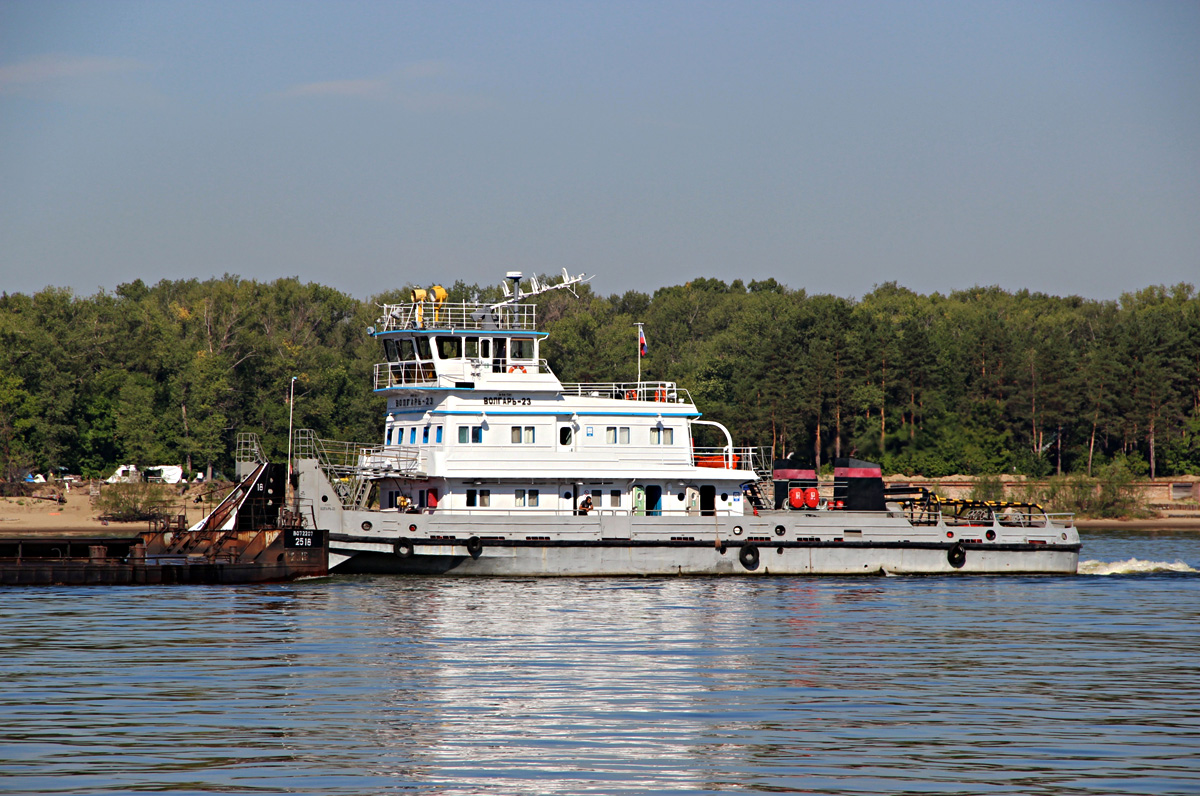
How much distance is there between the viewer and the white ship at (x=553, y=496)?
35.5 metres

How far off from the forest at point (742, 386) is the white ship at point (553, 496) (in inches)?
1375

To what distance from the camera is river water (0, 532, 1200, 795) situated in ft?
49.9

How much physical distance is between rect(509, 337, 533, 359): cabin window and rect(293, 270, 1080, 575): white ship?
0.09m

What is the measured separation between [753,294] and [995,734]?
11780 cm

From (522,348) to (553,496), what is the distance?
14.6ft

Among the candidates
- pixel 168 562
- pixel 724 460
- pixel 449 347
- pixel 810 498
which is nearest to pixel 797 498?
pixel 810 498

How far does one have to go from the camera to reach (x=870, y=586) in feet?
117

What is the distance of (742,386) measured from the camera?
289ft

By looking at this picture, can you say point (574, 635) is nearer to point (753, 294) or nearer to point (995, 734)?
point (995, 734)

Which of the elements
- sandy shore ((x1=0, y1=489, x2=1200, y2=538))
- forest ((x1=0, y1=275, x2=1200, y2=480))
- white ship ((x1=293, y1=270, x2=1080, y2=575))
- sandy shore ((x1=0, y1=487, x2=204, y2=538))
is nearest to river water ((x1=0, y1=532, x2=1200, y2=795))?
white ship ((x1=293, y1=270, x2=1080, y2=575))

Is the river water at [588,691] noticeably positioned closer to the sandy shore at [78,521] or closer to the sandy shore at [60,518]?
the sandy shore at [60,518]

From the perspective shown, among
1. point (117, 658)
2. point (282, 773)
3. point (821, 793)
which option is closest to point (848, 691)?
point (821, 793)

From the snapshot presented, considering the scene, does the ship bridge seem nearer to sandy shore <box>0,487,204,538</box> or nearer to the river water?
the river water

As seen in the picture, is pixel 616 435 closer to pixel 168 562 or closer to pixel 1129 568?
pixel 168 562
